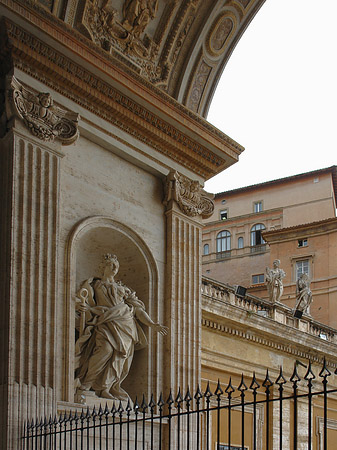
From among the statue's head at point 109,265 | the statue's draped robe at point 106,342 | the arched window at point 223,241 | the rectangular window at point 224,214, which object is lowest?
the statue's draped robe at point 106,342

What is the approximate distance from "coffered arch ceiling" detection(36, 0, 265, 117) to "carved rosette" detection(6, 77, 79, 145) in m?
1.22

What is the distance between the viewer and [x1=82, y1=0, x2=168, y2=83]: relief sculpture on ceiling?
1145cm

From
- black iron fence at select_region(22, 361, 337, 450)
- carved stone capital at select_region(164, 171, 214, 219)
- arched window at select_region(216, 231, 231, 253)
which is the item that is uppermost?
arched window at select_region(216, 231, 231, 253)

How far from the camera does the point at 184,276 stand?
11.9 m

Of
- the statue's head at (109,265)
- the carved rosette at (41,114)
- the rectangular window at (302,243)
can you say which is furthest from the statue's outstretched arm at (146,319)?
the rectangular window at (302,243)

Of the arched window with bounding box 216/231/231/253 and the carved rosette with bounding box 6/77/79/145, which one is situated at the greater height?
the arched window with bounding box 216/231/231/253

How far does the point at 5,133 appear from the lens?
9938 millimetres

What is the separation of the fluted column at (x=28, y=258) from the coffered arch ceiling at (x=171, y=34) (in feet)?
5.71

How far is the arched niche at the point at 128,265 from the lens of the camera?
1092 centimetres

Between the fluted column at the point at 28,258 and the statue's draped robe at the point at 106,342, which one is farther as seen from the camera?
the statue's draped robe at the point at 106,342

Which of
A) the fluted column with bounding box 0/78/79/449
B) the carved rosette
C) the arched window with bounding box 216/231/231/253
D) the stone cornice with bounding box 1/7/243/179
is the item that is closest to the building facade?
the arched window with bounding box 216/231/231/253

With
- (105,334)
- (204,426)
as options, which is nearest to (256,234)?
(204,426)

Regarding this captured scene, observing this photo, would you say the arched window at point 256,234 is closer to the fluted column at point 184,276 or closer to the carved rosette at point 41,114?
the fluted column at point 184,276

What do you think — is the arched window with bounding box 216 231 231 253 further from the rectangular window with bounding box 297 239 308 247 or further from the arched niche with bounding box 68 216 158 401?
the arched niche with bounding box 68 216 158 401
